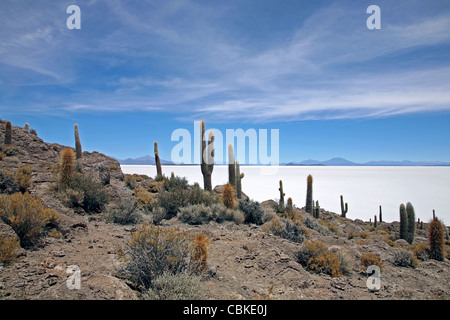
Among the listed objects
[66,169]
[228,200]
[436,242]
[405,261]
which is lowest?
[436,242]

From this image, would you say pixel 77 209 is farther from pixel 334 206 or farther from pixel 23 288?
pixel 334 206

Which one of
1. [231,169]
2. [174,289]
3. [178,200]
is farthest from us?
[231,169]

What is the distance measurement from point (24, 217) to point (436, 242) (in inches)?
628

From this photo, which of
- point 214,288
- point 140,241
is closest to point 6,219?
point 140,241

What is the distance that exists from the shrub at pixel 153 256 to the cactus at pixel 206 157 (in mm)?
14770

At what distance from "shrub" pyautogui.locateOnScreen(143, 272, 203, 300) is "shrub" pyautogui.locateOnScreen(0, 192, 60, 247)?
3861mm

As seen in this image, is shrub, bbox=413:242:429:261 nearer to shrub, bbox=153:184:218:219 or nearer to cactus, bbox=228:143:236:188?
shrub, bbox=153:184:218:219

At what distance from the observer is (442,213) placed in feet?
126

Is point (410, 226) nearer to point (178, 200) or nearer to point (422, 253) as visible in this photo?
point (422, 253)

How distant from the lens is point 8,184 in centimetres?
1078

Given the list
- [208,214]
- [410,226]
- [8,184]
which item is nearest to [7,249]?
[8,184]

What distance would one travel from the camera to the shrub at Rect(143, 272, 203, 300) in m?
4.23

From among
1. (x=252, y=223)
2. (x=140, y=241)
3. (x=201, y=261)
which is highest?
(x=140, y=241)
